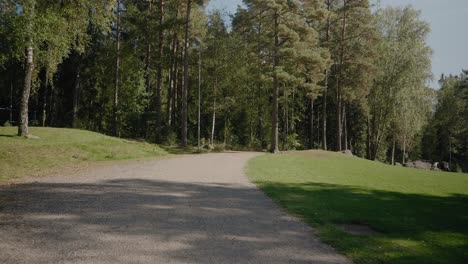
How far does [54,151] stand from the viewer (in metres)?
15.6

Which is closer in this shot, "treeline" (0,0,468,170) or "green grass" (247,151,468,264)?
"green grass" (247,151,468,264)

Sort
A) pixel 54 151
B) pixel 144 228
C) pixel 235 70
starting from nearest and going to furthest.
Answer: pixel 144 228
pixel 54 151
pixel 235 70

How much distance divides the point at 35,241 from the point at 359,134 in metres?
61.6

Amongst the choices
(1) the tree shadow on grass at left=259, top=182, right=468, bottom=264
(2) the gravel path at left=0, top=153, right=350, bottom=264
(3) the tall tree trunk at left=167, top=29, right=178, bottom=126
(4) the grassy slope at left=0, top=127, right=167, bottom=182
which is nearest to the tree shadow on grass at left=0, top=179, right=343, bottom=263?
(2) the gravel path at left=0, top=153, right=350, bottom=264

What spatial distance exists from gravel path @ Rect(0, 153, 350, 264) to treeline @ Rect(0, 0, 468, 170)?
16042 millimetres

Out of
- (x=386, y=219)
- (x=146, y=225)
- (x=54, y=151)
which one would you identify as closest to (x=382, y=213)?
(x=386, y=219)

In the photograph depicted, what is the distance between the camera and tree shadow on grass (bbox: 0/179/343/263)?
532 cm

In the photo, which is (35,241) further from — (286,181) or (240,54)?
(240,54)

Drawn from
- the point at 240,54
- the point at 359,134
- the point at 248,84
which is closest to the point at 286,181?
the point at 240,54

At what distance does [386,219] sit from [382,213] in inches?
27.2

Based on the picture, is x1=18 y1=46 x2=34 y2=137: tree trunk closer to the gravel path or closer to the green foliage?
the gravel path

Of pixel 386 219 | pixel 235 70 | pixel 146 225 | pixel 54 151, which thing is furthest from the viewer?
pixel 235 70

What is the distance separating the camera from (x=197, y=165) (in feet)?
54.6

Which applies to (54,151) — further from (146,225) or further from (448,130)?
(448,130)
